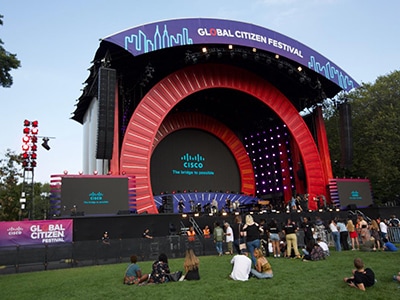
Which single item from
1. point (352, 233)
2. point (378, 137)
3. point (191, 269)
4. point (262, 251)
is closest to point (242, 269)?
point (191, 269)

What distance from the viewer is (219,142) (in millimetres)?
36562

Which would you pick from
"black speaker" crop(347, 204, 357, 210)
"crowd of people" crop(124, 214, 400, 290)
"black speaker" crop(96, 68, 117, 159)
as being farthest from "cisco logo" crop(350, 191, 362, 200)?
"black speaker" crop(96, 68, 117, 159)

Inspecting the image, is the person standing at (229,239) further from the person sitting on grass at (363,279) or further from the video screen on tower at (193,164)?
the video screen on tower at (193,164)

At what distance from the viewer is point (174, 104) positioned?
25281 mm

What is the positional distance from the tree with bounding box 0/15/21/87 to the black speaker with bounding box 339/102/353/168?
2393 centimetres

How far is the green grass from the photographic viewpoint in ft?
22.5

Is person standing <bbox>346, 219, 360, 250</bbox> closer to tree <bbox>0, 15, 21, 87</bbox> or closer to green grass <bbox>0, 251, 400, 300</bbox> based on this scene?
green grass <bbox>0, 251, 400, 300</bbox>

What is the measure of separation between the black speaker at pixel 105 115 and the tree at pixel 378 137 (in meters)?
21.7

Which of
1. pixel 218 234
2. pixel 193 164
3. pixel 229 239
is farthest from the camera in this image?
pixel 193 164

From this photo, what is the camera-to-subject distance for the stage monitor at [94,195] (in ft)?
63.5

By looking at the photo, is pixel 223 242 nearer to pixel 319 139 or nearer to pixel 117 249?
pixel 117 249

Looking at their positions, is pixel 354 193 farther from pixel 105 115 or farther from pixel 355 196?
pixel 105 115

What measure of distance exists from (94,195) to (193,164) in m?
15.4

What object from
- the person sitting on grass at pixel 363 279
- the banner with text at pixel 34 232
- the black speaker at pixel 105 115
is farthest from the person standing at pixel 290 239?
the black speaker at pixel 105 115
